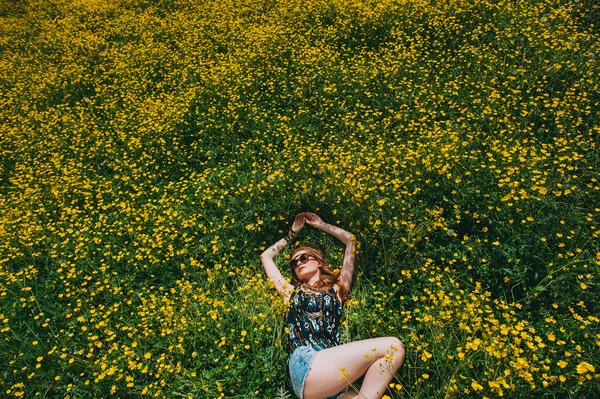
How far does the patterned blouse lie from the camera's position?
3598 mm

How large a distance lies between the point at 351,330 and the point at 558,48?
504 cm

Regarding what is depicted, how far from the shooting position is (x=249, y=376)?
11.8ft

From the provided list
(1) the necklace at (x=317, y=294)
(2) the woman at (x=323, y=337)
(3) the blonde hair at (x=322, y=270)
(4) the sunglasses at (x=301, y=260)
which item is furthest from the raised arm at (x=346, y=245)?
→ (4) the sunglasses at (x=301, y=260)

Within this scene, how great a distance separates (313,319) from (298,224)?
136 cm

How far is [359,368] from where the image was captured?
321 cm

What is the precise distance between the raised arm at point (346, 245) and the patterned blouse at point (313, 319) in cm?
26

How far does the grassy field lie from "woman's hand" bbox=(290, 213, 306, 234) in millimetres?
161

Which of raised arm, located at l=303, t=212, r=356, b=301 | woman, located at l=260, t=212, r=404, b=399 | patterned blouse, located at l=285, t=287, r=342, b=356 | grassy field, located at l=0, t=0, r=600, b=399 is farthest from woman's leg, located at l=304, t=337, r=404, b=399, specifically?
raised arm, located at l=303, t=212, r=356, b=301

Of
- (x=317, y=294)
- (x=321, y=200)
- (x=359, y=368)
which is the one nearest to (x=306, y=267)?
(x=317, y=294)

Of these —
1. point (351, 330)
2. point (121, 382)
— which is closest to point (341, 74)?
point (351, 330)

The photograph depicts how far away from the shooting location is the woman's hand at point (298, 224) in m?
4.71

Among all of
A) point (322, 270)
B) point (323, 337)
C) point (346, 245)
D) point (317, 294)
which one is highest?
point (346, 245)

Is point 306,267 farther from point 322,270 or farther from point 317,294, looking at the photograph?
point 317,294

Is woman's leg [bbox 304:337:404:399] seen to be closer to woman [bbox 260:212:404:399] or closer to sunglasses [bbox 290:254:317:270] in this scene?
woman [bbox 260:212:404:399]
